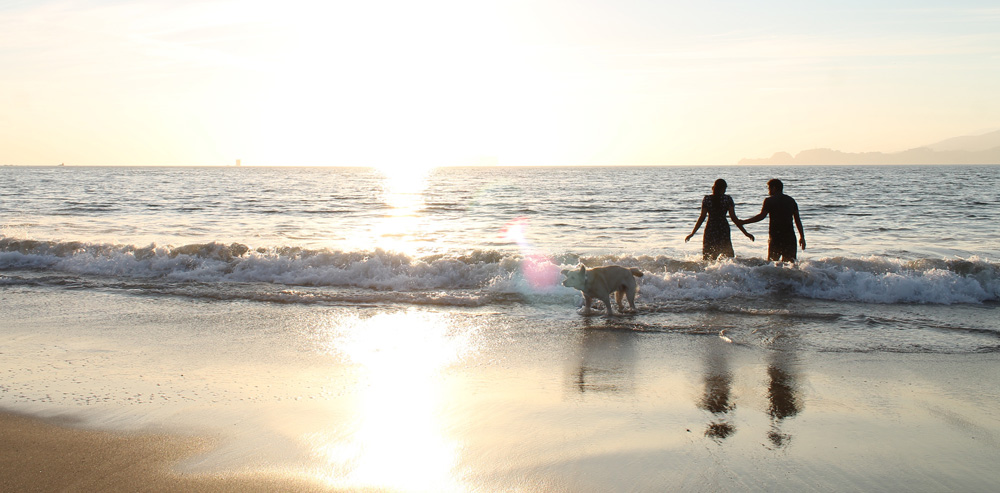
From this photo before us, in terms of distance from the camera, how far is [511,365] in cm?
618

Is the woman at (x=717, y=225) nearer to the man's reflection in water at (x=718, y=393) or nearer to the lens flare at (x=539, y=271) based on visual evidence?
A: the lens flare at (x=539, y=271)

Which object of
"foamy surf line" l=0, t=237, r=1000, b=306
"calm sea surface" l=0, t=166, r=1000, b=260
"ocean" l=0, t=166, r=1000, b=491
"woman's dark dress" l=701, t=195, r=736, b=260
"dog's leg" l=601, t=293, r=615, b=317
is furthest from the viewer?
"calm sea surface" l=0, t=166, r=1000, b=260

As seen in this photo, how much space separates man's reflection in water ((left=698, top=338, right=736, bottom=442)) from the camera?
4.40 meters

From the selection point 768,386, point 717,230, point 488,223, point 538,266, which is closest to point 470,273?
point 538,266

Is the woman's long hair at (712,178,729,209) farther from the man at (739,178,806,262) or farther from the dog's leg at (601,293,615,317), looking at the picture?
the dog's leg at (601,293,615,317)

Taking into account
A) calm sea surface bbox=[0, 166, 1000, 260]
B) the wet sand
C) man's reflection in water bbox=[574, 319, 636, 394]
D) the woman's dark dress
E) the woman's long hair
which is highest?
the woman's long hair

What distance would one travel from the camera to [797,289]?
10758mm

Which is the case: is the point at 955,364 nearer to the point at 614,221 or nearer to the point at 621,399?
the point at 621,399

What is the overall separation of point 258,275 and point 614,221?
14404 mm

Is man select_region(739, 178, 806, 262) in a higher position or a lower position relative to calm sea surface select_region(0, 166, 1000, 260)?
higher

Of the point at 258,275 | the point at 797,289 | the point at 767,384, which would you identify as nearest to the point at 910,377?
the point at 767,384

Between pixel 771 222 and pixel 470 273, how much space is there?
519cm

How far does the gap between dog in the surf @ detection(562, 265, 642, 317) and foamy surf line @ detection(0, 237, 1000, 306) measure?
1.20 metres

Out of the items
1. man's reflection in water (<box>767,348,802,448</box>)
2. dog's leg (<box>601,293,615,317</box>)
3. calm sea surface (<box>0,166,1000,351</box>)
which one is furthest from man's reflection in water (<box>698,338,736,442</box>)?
dog's leg (<box>601,293,615,317</box>)
